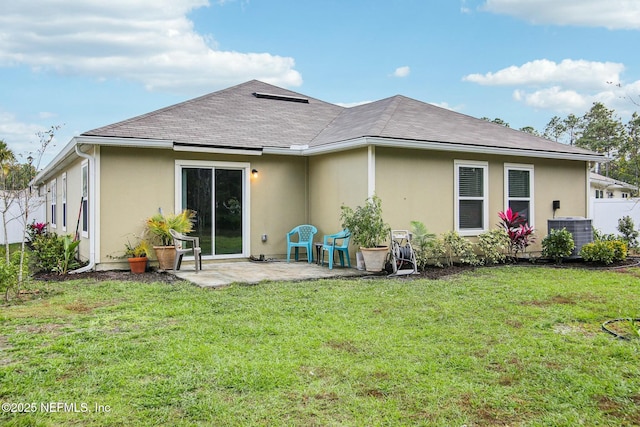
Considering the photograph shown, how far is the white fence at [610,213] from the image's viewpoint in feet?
41.7

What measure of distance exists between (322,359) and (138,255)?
6.04 m

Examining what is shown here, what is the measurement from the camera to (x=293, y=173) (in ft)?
35.1

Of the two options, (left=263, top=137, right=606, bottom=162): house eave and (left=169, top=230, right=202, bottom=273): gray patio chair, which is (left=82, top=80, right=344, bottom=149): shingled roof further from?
(left=169, top=230, right=202, bottom=273): gray patio chair

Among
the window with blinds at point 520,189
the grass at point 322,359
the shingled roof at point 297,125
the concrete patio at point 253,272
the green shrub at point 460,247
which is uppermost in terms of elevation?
the shingled roof at point 297,125

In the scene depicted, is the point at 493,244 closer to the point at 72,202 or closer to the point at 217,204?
the point at 217,204

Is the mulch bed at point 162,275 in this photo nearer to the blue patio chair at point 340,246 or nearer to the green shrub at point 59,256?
the green shrub at point 59,256

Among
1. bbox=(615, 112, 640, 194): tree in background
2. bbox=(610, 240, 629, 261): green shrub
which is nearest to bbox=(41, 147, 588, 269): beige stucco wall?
bbox=(610, 240, 629, 261): green shrub

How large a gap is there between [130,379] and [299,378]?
3.86 feet

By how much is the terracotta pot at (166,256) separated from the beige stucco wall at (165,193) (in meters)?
0.78

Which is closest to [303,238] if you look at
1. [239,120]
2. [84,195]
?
[239,120]

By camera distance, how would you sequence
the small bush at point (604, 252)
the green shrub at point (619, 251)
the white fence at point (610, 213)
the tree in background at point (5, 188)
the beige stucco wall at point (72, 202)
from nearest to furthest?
the tree in background at point (5, 188) < the small bush at point (604, 252) < the green shrub at point (619, 251) < the beige stucco wall at point (72, 202) < the white fence at point (610, 213)

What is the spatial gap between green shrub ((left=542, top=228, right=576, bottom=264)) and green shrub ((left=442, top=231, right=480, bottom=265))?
1734mm

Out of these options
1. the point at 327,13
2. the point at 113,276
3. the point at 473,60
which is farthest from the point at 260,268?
the point at 473,60

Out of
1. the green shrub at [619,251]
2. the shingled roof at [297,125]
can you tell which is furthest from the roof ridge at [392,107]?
the green shrub at [619,251]
